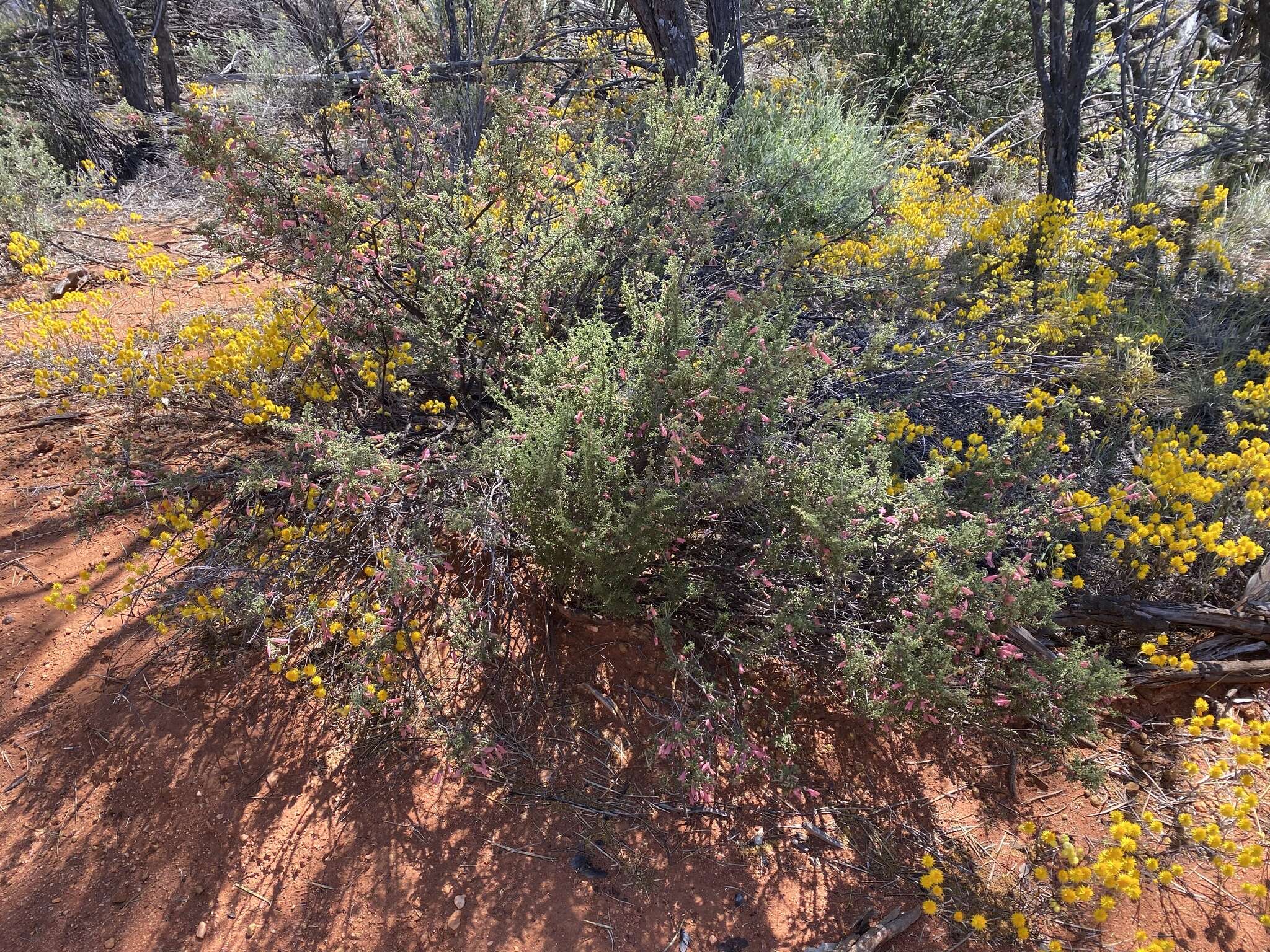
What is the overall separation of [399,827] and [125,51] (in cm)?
764

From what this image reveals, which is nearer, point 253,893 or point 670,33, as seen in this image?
point 253,893

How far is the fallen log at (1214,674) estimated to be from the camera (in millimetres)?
2686

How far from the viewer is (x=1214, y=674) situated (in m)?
2.70

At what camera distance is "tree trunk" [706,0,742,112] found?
17.8 feet

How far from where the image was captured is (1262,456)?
266 cm

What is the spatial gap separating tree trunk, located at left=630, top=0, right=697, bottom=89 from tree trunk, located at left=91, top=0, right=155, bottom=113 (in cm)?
465

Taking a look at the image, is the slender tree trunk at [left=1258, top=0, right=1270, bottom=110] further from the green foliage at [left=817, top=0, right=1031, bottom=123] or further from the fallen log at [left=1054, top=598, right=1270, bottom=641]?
the fallen log at [left=1054, top=598, right=1270, bottom=641]

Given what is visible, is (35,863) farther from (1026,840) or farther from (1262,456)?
(1262,456)

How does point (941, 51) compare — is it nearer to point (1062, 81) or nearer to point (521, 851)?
point (1062, 81)

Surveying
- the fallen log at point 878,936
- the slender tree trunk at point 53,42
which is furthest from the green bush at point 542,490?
the slender tree trunk at point 53,42

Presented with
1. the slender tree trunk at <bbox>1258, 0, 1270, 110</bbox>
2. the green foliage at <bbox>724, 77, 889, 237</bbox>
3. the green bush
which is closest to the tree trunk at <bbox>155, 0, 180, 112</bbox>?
the green bush

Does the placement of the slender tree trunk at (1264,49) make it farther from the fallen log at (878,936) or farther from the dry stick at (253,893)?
the dry stick at (253,893)

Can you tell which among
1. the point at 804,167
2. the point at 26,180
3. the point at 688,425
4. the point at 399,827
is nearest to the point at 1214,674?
the point at 688,425

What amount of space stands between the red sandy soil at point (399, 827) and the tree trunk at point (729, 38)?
466 cm
